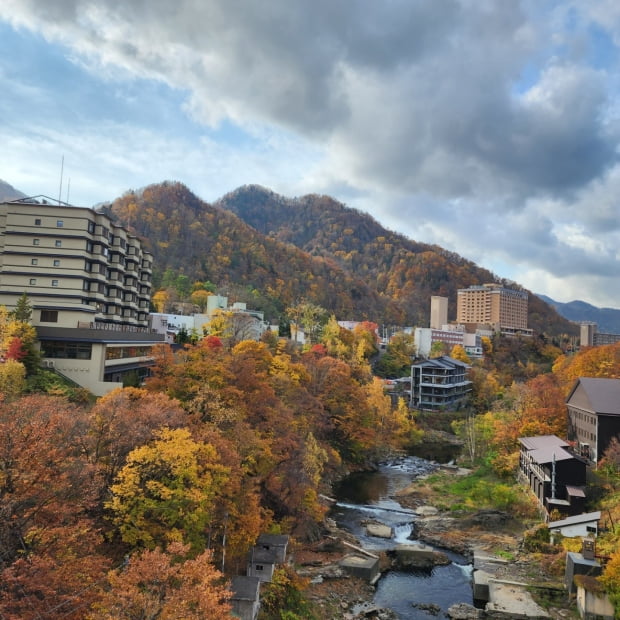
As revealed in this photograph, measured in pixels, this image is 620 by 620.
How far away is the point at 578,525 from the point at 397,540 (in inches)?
377

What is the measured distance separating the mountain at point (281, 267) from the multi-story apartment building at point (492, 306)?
20.6ft

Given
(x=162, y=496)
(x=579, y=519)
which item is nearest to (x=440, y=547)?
(x=579, y=519)

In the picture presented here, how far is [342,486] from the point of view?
38219 mm

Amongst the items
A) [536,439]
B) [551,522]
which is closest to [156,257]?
[536,439]

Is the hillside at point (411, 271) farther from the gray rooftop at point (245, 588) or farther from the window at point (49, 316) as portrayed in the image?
the gray rooftop at point (245, 588)

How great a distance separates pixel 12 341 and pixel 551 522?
31.1 meters

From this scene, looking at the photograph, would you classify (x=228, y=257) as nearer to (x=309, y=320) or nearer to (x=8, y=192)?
(x=309, y=320)

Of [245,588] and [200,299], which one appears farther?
[200,299]

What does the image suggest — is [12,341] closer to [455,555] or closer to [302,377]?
[302,377]

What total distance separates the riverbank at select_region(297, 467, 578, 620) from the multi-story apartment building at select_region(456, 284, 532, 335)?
112 metres

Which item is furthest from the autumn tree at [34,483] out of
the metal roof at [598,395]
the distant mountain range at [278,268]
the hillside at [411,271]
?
the hillside at [411,271]

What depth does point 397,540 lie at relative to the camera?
2828 centimetres

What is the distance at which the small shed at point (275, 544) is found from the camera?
20297 millimetres

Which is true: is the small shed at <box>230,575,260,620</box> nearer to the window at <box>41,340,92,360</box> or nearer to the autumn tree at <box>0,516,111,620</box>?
the autumn tree at <box>0,516,111,620</box>
